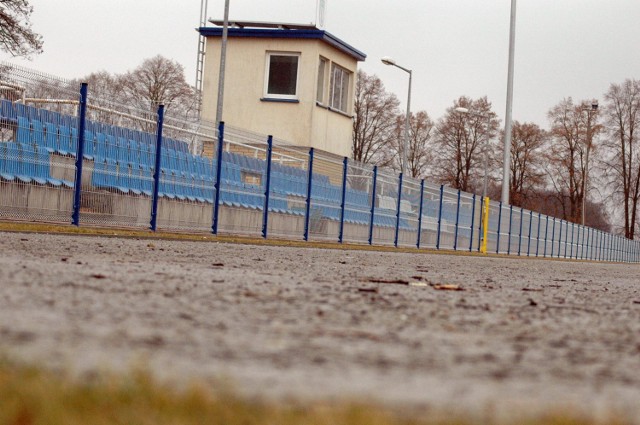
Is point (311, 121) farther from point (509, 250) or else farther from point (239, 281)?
point (239, 281)

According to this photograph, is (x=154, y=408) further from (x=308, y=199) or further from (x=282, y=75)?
(x=282, y=75)

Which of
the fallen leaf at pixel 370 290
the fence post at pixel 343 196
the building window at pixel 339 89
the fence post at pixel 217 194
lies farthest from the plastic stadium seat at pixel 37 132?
the building window at pixel 339 89

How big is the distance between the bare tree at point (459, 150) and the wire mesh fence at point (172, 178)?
31357mm

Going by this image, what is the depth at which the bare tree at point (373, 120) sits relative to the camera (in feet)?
185

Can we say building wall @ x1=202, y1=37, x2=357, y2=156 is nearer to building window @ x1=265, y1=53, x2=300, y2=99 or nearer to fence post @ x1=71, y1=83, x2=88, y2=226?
building window @ x1=265, y1=53, x2=300, y2=99

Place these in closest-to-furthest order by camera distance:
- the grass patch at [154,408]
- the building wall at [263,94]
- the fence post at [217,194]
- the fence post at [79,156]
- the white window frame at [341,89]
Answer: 1. the grass patch at [154,408]
2. the fence post at [79,156]
3. the fence post at [217,194]
4. the building wall at [263,94]
5. the white window frame at [341,89]

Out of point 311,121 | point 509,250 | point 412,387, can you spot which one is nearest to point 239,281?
point 412,387

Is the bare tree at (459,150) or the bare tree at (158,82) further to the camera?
the bare tree at (459,150)

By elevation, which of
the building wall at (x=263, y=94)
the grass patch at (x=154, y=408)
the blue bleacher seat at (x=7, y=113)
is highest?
the building wall at (x=263, y=94)

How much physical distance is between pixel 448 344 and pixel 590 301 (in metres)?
3.21

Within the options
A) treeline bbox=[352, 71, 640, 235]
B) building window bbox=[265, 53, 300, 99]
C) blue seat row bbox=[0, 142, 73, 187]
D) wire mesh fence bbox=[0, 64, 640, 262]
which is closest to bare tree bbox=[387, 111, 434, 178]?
treeline bbox=[352, 71, 640, 235]

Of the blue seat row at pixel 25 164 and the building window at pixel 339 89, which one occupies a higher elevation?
the building window at pixel 339 89

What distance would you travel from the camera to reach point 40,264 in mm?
5859

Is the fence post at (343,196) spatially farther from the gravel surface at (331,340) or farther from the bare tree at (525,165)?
the bare tree at (525,165)
